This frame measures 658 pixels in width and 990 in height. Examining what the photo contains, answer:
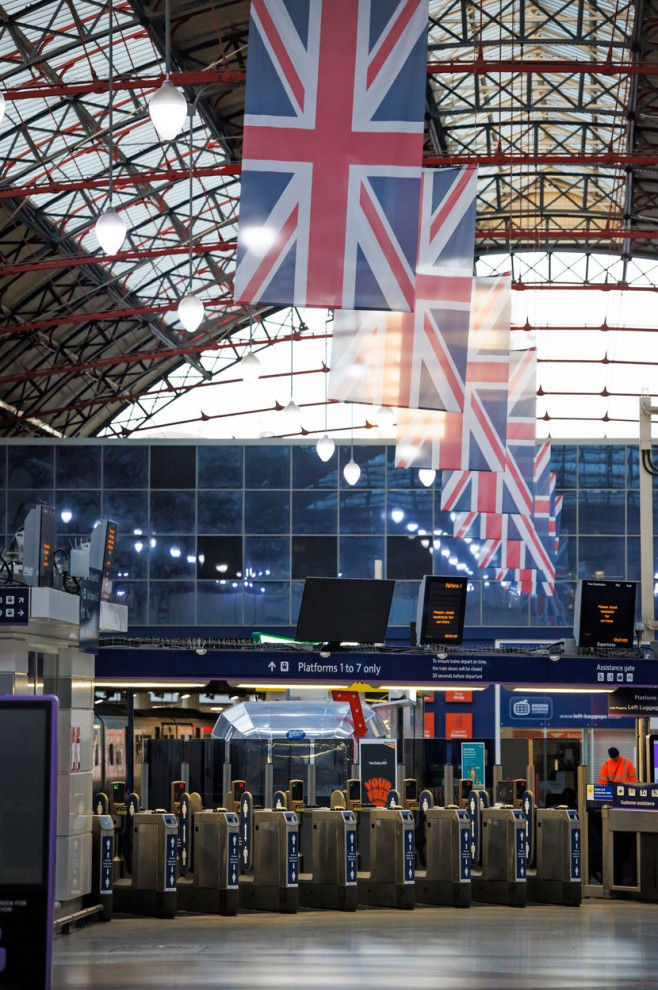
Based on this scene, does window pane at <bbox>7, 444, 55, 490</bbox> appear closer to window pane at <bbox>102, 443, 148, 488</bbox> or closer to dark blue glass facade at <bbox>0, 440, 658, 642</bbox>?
dark blue glass facade at <bbox>0, 440, 658, 642</bbox>

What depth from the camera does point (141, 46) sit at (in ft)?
79.4

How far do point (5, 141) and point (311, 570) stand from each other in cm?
1440

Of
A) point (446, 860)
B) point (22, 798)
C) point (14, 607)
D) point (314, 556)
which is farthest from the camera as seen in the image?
point (314, 556)

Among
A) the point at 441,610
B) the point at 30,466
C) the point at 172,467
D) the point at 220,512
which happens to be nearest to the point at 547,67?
the point at 441,610

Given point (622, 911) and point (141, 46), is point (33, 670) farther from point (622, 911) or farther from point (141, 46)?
point (141, 46)

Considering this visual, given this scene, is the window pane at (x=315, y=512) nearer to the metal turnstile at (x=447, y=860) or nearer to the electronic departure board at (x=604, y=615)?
→ the electronic departure board at (x=604, y=615)

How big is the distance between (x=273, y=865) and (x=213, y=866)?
0.63 meters

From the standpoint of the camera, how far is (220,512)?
119 feet

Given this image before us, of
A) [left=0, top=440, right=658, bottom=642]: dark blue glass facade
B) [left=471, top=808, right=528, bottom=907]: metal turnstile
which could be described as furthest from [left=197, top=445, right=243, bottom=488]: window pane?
[left=471, top=808, right=528, bottom=907]: metal turnstile

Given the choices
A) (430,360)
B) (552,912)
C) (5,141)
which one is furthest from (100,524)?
(5,141)

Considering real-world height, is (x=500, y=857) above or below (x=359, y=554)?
below

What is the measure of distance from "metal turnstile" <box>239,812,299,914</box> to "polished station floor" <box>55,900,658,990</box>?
0.83ft

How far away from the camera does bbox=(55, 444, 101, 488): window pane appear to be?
3672cm

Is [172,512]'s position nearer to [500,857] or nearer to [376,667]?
[376,667]
